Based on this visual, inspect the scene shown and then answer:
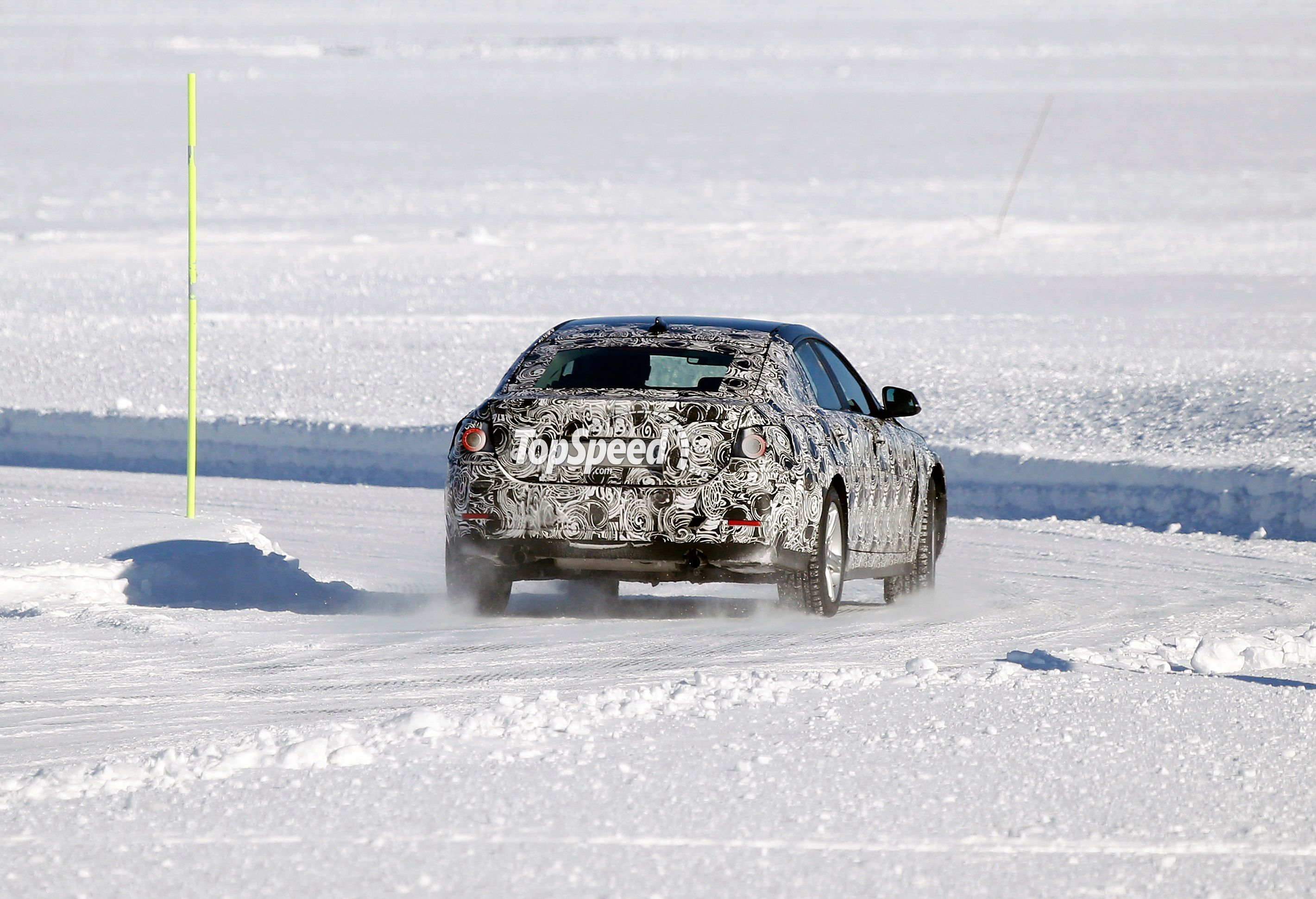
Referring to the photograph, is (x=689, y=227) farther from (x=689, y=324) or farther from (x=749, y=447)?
(x=749, y=447)

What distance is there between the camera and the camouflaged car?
841 cm

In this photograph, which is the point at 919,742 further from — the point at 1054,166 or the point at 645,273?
the point at 1054,166

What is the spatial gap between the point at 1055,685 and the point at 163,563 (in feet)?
17.7

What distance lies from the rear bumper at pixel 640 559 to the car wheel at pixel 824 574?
0.42ft

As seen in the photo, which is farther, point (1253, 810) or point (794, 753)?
point (794, 753)

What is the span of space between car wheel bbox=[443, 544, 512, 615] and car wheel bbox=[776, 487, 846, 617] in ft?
4.31

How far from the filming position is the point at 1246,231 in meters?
31.5

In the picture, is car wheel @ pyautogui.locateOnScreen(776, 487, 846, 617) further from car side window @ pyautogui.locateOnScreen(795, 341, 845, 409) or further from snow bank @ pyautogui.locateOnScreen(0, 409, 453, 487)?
snow bank @ pyautogui.locateOnScreen(0, 409, 453, 487)

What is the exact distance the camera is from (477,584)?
895cm

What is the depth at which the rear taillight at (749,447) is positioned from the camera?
841cm

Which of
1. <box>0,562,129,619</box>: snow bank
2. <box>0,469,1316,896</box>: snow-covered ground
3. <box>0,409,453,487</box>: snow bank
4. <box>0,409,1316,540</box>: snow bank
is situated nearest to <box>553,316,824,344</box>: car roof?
<box>0,469,1316,896</box>: snow-covered ground

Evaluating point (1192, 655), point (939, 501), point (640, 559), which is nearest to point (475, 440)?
point (640, 559)

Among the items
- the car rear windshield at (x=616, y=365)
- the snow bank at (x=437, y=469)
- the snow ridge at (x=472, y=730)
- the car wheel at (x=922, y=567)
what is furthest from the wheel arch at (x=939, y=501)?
the snow ridge at (x=472, y=730)

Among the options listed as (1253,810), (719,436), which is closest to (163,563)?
(719,436)
